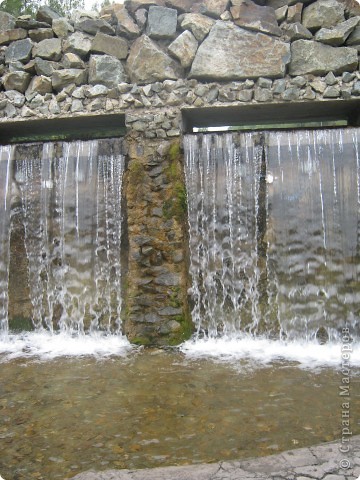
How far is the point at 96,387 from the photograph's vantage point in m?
4.00

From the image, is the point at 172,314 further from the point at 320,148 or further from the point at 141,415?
the point at 320,148

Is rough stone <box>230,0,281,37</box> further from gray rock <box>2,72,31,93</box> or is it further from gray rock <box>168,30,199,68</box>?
gray rock <box>2,72,31,93</box>

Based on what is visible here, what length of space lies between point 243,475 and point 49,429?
151 cm

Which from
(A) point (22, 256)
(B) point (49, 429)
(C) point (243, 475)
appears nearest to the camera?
(C) point (243, 475)

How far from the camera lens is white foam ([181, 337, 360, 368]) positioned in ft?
15.6

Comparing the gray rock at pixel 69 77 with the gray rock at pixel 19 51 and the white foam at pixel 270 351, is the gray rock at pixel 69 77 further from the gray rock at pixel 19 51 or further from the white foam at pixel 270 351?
the white foam at pixel 270 351

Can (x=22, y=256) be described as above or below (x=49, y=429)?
above

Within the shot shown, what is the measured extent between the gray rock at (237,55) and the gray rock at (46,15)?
203cm

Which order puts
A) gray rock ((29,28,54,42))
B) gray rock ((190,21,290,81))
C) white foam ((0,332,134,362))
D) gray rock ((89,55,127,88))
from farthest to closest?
gray rock ((29,28,54,42))
gray rock ((89,55,127,88))
gray rock ((190,21,290,81))
white foam ((0,332,134,362))

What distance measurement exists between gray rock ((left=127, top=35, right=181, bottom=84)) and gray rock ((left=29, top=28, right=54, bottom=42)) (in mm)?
1208

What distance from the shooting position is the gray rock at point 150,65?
5629 mm

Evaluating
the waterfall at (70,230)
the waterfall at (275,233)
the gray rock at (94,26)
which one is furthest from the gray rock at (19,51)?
the waterfall at (275,233)

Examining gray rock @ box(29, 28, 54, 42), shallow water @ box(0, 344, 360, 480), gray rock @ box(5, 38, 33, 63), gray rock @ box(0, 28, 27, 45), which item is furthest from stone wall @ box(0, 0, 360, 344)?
shallow water @ box(0, 344, 360, 480)

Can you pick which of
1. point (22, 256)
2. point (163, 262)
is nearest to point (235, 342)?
point (163, 262)
